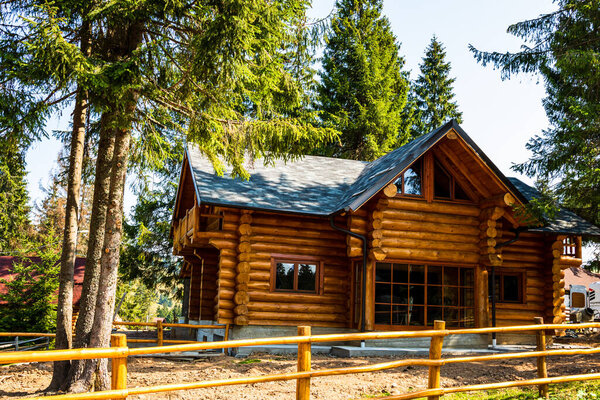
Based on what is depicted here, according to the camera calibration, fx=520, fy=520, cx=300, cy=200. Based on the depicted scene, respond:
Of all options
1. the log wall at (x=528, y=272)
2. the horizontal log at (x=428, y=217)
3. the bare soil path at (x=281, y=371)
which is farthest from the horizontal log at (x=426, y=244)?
the bare soil path at (x=281, y=371)

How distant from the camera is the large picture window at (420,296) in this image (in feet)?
50.6

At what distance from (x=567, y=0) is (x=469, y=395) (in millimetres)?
14638

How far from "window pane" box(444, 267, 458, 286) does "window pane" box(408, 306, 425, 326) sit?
Result: 4.09 feet

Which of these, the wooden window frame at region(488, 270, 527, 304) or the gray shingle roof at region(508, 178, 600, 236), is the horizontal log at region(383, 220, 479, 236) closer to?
the gray shingle roof at region(508, 178, 600, 236)

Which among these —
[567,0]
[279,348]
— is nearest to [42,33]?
[279,348]

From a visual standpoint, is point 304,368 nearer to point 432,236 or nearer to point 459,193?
point 432,236

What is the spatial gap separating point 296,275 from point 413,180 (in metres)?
4.61

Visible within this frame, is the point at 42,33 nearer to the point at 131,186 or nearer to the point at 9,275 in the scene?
the point at 131,186

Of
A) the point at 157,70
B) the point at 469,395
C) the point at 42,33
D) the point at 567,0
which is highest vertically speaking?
the point at 567,0

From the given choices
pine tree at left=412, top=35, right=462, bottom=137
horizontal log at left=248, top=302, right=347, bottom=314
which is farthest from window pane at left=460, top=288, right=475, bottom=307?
pine tree at left=412, top=35, right=462, bottom=137

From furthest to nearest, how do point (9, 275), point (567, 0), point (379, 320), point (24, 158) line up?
point (9, 275), point (567, 0), point (379, 320), point (24, 158)

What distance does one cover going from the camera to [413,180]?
1598cm

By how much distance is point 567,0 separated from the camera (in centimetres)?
1773

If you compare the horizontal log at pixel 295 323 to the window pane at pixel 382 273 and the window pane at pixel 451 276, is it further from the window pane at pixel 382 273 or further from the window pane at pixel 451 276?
the window pane at pixel 451 276
